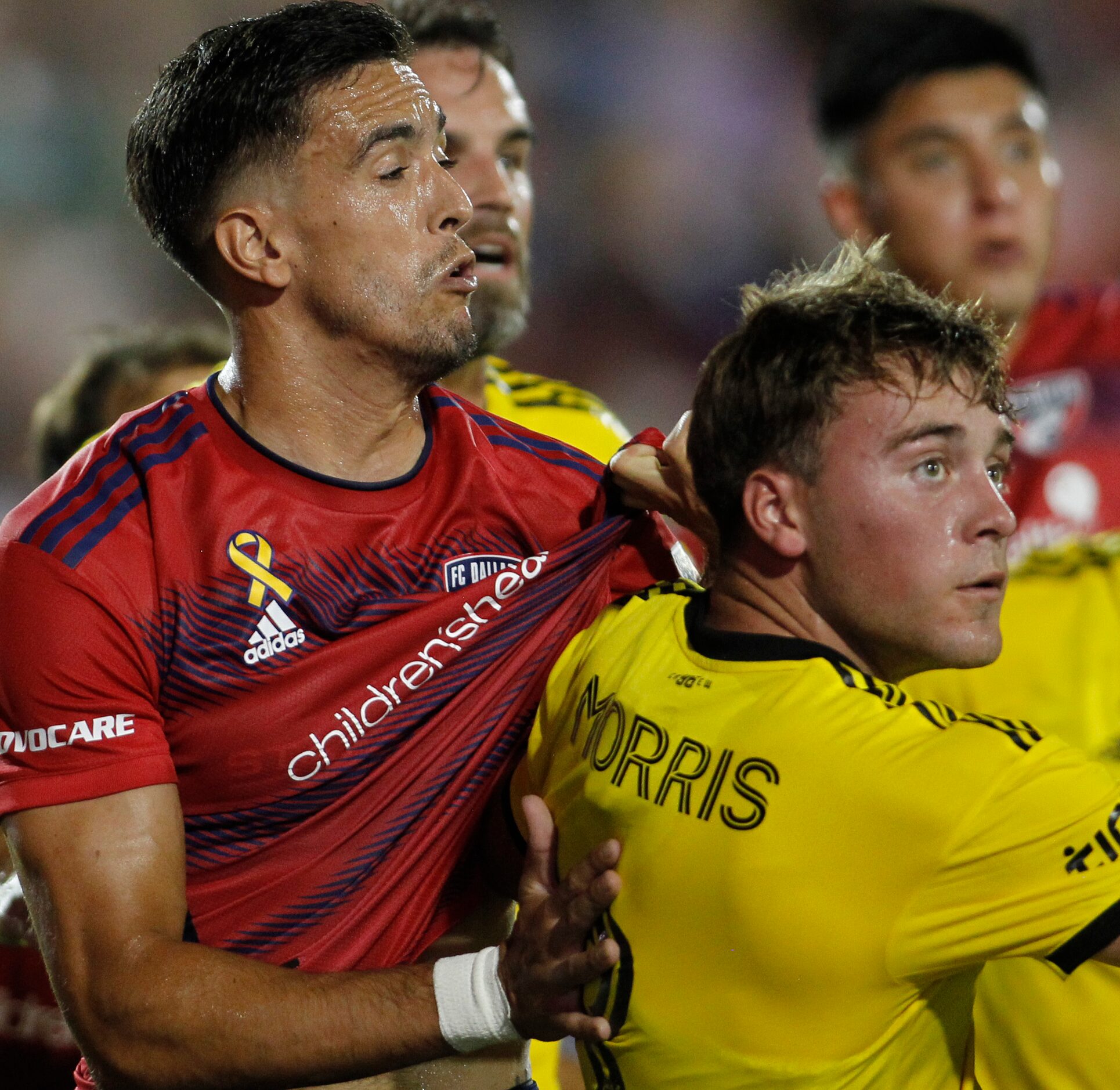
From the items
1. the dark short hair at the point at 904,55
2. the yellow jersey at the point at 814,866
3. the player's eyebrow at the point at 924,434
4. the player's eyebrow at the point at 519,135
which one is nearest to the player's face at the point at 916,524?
the player's eyebrow at the point at 924,434

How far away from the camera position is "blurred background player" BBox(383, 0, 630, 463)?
3646mm

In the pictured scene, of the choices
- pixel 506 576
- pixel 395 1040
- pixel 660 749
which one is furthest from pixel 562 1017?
pixel 506 576

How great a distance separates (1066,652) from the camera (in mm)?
2162

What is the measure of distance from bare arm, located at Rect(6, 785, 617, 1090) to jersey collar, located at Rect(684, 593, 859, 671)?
35 cm

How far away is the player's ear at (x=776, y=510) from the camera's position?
200 cm

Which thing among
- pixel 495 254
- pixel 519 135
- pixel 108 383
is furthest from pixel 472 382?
pixel 108 383

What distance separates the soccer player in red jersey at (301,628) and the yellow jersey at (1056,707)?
1.80 ft

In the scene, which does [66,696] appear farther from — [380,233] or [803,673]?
[803,673]

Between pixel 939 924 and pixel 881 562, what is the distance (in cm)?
48

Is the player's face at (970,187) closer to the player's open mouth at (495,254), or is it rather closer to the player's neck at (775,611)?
the player's open mouth at (495,254)

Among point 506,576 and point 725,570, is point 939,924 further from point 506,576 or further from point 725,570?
point 506,576

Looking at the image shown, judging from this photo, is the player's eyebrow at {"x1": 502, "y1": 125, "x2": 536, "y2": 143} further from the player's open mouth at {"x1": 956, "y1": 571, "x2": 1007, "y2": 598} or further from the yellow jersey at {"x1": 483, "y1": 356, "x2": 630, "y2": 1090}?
the player's open mouth at {"x1": 956, "y1": 571, "x2": 1007, "y2": 598}

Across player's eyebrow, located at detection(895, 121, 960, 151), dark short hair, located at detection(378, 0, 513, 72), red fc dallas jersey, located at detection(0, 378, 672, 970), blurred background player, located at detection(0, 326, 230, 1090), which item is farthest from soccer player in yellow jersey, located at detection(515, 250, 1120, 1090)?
player's eyebrow, located at detection(895, 121, 960, 151)

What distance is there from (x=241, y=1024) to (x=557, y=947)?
457mm
